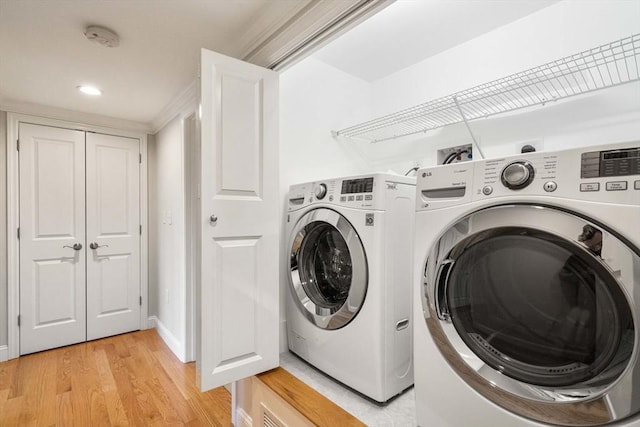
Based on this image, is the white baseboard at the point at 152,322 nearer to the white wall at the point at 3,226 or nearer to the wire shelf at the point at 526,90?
the white wall at the point at 3,226

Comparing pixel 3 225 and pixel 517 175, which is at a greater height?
pixel 517 175

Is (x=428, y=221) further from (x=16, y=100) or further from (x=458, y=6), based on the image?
(x=16, y=100)

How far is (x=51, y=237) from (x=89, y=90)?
135 cm

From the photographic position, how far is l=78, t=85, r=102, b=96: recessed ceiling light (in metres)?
2.10

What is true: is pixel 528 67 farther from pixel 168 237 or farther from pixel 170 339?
pixel 170 339

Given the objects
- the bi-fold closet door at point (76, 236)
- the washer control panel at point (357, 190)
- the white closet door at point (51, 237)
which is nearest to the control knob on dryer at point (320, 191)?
the washer control panel at point (357, 190)

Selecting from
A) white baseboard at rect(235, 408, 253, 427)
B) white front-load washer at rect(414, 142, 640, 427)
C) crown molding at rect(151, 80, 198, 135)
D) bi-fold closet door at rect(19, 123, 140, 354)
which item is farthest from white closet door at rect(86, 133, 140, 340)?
white front-load washer at rect(414, 142, 640, 427)

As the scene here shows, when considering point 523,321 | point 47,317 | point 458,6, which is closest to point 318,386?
point 523,321

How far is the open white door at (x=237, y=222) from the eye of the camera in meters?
1.25

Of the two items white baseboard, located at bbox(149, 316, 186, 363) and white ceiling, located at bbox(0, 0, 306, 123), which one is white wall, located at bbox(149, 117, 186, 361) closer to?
white baseboard, located at bbox(149, 316, 186, 363)

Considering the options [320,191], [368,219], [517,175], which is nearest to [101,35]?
[320,191]

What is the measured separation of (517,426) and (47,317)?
3408 mm

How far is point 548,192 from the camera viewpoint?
75cm

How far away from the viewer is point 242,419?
5.22ft
